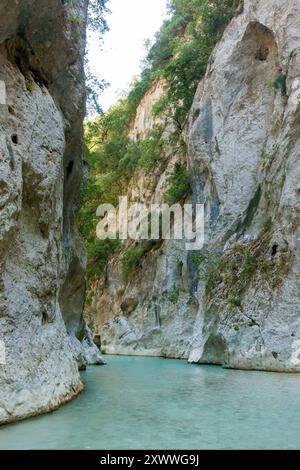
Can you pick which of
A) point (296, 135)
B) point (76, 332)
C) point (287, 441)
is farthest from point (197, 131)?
point (287, 441)

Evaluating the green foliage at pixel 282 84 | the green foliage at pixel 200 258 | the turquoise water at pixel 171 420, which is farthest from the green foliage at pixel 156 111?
the turquoise water at pixel 171 420

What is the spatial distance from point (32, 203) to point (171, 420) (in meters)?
4.54

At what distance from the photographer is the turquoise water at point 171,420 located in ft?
18.9

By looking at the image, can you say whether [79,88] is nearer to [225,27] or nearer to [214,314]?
[214,314]

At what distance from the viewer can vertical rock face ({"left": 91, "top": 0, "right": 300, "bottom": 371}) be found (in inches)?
645

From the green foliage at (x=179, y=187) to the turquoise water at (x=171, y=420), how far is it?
18745 millimetres

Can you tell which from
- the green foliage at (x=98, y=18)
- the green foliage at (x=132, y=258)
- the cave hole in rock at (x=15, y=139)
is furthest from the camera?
the green foliage at (x=132, y=258)

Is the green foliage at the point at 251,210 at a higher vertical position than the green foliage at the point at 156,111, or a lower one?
lower

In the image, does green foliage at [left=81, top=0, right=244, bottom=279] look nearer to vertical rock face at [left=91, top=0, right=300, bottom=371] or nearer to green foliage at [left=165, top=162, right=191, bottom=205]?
green foliage at [left=165, top=162, right=191, bottom=205]

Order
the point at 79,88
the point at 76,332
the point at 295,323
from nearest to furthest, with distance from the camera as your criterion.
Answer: the point at 79,88 → the point at 295,323 → the point at 76,332

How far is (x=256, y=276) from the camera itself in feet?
58.0

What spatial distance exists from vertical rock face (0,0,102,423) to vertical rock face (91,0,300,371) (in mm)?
8473

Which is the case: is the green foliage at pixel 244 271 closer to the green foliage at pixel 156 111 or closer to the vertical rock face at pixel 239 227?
the vertical rock face at pixel 239 227

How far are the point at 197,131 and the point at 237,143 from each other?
354 centimetres
